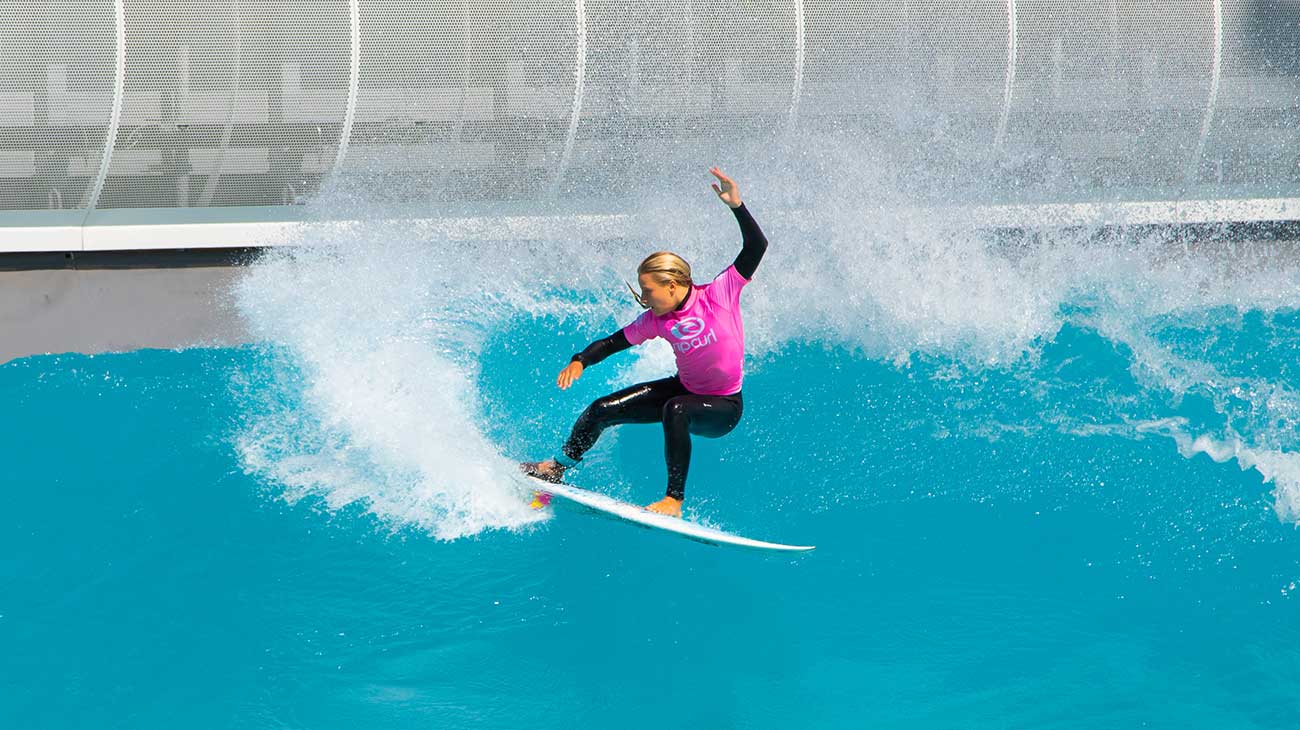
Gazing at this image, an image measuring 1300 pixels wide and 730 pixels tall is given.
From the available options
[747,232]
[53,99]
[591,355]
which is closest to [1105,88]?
[747,232]

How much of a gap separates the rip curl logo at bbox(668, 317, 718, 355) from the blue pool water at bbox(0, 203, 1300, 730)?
1045mm

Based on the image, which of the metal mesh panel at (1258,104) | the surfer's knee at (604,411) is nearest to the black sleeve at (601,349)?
the surfer's knee at (604,411)

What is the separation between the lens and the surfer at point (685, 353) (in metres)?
5.02

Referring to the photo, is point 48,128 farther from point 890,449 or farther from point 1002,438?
point 1002,438

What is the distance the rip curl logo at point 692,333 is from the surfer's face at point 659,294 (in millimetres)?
115

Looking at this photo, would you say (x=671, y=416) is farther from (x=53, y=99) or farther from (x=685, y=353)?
(x=53, y=99)

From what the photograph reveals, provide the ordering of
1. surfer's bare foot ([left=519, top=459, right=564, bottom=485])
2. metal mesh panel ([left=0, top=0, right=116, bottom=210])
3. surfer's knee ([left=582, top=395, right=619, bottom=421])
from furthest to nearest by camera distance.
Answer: metal mesh panel ([left=0, top=0, right=116, bottom=210]) → surfer's bare foot ([left=519, top=459, right=564, bottom=485]) → surfer's knee ([left=582, top=395, right=619, bottom=421])

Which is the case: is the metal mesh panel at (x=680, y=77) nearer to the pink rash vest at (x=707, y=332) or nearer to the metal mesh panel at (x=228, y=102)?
the metal mesh panel at (x=228, y=102)

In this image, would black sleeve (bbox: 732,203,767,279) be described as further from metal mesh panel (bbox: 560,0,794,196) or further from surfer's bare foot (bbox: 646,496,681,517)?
metal mesh panel (bbox: 560,0,794,196)

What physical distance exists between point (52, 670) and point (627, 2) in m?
6.12

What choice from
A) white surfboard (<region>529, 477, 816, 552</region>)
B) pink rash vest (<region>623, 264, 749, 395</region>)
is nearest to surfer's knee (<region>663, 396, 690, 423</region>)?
pink rash vest (<region>623, 264, 749, 395</region>)

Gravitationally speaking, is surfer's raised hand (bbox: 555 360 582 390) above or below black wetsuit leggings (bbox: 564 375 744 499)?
above

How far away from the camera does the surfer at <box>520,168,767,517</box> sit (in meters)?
5.02

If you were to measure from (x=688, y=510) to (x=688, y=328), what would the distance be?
1.22 meters
